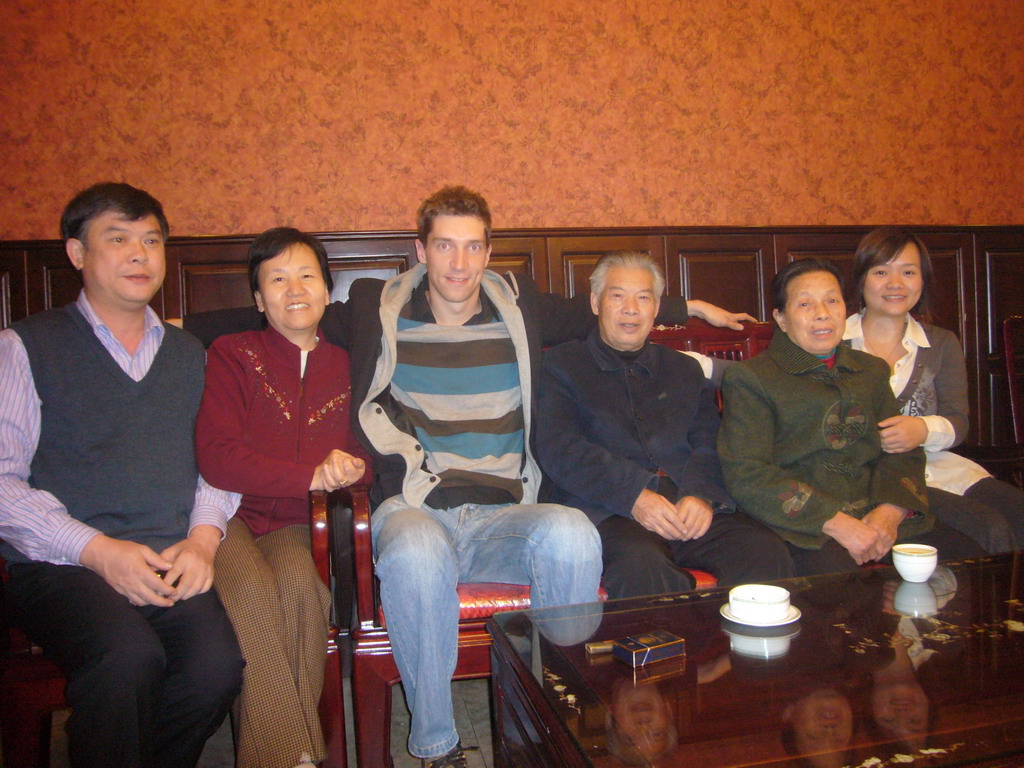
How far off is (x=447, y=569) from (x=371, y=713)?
377mm

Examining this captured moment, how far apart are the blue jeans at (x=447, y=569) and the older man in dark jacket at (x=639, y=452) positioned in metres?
0.16

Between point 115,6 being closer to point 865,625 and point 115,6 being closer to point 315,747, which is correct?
point 315,747

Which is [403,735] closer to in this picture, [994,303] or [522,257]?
[522,257]

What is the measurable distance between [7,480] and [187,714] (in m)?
0.62

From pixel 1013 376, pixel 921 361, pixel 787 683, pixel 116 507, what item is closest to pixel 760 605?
pixel 787 683

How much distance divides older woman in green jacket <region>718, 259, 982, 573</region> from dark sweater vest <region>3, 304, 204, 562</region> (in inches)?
57.0

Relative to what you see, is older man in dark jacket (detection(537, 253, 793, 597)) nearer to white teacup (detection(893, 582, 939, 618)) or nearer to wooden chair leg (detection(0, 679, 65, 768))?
white teacup (detection(893, 582, 939, 618))

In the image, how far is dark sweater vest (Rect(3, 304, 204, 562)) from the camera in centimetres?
153

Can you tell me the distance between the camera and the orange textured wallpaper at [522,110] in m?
2.79

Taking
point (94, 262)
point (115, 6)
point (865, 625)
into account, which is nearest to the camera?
point (865, 625)

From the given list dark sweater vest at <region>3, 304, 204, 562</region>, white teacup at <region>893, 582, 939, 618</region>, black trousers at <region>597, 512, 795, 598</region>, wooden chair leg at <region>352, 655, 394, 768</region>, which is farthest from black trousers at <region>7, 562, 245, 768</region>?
white teacup at <region>893, 582, 939, 618</region>

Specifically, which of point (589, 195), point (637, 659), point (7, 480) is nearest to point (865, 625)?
point (637, 659)

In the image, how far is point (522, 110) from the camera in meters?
3.13

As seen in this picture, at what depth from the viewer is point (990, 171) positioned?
3703 mm
